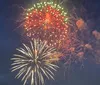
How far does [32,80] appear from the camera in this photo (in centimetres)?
3198

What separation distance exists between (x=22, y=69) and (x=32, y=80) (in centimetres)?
163

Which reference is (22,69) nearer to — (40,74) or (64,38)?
(40,74)

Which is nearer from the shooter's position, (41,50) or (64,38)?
(41,50)

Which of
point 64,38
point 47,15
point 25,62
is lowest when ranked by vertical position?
point 25,62

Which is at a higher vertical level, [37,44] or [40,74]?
[37,44]

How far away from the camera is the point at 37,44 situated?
31.1 metres

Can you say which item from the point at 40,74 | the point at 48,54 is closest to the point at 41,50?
the point at 48,54

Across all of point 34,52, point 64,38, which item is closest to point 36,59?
point 34,52

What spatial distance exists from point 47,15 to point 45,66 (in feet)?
17.0

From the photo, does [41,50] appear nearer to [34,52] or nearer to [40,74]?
[34,52]

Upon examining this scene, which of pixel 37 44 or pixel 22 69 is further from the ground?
pixel 37 44

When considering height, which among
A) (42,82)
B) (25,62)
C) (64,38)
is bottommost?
(42,82)

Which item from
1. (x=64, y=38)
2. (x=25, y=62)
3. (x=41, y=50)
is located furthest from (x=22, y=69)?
(x=64, y=38)

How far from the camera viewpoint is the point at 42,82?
30938 millimetres
